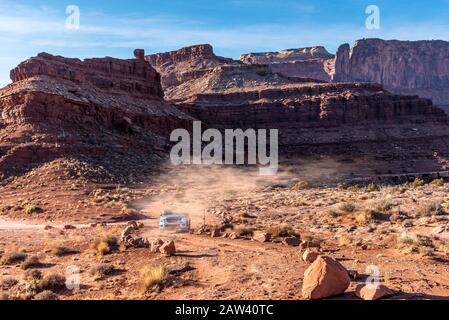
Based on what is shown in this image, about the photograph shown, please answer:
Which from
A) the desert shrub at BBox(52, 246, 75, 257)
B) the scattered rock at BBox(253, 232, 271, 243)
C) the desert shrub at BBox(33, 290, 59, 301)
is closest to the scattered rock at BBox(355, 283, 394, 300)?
the desert shrub at BBox(33, 290, 59, 301)

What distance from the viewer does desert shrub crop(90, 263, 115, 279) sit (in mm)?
10641

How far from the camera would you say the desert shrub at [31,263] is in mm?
11823

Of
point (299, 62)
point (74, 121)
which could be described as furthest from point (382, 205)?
point (299, 62)

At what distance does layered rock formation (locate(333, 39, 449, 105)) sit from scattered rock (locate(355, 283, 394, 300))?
136907mm

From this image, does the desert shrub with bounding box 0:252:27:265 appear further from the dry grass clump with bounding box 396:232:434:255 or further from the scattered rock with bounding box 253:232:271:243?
the dry grass clump with bounding box 396:232:434:255

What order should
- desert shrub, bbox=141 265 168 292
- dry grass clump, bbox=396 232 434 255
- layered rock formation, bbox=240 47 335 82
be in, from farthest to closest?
layered rock formation, bbox=240 47 335 82 → dry grass clump, bbox=396 232 434 255 → desert shrub, bbox=141 265 168 292

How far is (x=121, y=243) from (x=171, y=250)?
92.7 inches

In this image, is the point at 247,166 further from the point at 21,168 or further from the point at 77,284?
the point at 77,284

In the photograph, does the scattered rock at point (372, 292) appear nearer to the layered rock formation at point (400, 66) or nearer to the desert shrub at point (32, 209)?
the desert shrub at point (32, 209)

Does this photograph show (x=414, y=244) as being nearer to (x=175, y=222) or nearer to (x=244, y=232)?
(x=244, y=232)

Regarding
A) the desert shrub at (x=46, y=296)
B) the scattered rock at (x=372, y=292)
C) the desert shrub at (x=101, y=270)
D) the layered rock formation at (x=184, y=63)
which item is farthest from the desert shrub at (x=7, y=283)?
the layered rock formation at (x=184, y=63)

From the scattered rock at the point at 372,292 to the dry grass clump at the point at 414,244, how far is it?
13.5 feet

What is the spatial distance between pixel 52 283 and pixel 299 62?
143063 millimetres

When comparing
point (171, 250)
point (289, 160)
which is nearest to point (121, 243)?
point (171, 250)
